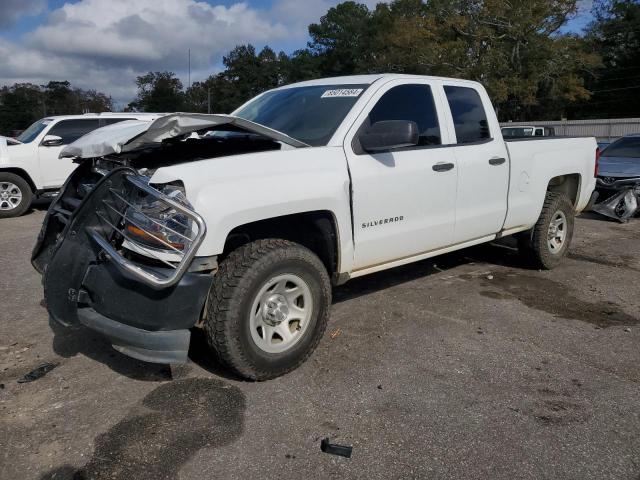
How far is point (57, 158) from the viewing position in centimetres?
1038

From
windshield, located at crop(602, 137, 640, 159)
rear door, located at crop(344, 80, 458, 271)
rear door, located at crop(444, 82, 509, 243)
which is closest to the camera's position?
rear door, located at crop(344, 80, 458, 271)

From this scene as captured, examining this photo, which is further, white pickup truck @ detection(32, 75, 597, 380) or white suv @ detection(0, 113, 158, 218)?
white suv @ detection(0, 113, 158, 218)

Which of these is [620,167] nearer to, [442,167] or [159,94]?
[442,167]

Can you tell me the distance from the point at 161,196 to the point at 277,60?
257ft

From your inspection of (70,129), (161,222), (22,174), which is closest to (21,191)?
(22,174)

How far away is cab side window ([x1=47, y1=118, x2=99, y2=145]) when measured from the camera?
10.9m

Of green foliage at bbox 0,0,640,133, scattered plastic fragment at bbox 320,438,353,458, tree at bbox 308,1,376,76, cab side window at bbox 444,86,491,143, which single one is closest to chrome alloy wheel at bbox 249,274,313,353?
scattered plastic fragment at bbox 320,438,353,458

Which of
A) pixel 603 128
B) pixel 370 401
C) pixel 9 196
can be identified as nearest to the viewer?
pixel 370 401

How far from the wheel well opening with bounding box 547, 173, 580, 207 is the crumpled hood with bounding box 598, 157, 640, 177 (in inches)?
160

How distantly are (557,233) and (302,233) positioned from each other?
3.73 meters

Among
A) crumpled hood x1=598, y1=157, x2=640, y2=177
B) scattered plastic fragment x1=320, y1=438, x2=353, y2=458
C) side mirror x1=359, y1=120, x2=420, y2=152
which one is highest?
side mirror x1=359, y1=120, x2=420, y2=152

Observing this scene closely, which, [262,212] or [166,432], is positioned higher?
[262,212]

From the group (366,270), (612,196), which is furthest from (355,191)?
(612,196)

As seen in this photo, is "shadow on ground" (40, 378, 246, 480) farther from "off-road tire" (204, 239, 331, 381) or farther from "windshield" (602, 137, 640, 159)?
"windshield" (602, 137, 640, 159)
